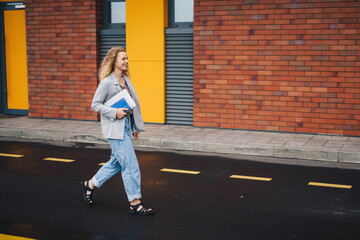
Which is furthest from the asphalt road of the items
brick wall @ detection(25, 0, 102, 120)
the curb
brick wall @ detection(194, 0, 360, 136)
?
brick wall @ detection(25, 0, 102, 120)

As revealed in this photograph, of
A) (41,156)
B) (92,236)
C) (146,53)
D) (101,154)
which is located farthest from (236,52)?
(92,236)

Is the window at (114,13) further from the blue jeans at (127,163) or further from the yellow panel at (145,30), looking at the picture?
the blue jeans at (127,163)

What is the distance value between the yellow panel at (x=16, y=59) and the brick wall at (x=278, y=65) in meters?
5.01

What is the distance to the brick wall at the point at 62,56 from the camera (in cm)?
1257

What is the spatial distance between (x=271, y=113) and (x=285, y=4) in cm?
223

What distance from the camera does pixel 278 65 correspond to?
10.8 meters

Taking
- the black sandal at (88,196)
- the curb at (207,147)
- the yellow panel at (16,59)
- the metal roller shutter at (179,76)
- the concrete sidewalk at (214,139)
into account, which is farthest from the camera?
the yellow panel at (16,59)

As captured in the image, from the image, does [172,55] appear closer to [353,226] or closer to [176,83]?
[176,83]

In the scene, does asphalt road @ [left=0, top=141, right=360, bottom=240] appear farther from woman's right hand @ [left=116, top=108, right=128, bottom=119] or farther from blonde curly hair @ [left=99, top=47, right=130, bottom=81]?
blonde curly hair @ [left=99, top=47, right=130, bottom=81]

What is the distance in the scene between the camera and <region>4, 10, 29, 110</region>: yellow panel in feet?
45.3

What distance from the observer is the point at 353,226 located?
543 centimetres

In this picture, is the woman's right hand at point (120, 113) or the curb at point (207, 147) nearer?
the woman's right hand at point (120, 113)

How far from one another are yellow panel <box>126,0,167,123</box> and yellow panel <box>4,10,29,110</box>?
3.31 meters

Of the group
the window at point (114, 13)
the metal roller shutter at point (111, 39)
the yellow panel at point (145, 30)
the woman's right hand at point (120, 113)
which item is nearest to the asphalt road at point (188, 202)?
the woman's right hand at point (120, 113)
